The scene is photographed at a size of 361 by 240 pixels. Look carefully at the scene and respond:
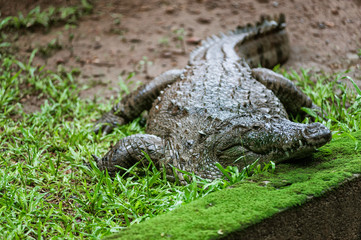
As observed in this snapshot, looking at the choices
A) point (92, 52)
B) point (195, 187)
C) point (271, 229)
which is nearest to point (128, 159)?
point (195, 187)

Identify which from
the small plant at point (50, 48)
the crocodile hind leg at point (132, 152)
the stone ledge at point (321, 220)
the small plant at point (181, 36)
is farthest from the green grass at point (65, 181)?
the small plant at point (181, 36)

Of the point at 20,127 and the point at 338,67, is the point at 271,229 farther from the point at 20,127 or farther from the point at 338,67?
the point at 338,67

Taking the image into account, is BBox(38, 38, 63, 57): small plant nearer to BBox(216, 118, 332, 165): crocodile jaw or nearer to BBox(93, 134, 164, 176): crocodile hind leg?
BBox(93, 134, 164, 176): crocodile hind leg

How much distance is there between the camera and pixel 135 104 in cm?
509

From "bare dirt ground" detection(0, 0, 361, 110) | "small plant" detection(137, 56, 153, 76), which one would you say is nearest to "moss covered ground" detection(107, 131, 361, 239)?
"bare dirt ground" detection(0, 0, 361, 110)

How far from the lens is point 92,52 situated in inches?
275

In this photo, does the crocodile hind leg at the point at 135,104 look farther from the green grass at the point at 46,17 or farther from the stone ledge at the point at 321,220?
the green grass at the point at 46,17

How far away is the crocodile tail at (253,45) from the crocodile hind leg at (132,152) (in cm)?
174

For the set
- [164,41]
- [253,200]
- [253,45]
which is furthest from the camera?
[164,41]

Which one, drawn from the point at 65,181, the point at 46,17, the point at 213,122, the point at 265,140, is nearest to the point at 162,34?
the point at 46,17

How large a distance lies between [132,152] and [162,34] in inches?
169

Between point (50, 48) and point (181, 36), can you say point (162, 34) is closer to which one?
point (181, 36)

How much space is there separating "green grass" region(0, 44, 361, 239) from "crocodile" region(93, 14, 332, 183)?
154 millimetres

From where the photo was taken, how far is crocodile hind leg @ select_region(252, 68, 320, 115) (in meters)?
4.71
